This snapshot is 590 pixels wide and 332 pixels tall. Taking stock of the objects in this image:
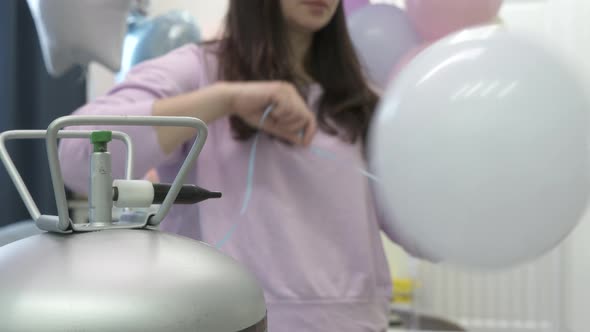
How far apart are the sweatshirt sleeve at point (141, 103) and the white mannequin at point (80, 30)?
161 mm

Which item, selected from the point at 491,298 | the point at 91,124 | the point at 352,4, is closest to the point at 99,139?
the point at 91,124

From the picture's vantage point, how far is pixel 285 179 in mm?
798

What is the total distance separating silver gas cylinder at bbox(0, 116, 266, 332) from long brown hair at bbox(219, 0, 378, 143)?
0.45 metres

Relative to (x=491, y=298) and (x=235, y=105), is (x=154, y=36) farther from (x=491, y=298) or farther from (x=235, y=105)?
(x=491, y=298)

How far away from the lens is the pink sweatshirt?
A: 2.51ft

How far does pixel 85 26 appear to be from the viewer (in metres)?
0.87

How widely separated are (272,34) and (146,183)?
51cm

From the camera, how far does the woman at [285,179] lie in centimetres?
76

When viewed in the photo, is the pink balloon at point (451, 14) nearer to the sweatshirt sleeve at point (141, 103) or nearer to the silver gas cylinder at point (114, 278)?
the sweatshirt sleeve at point (141, 103)

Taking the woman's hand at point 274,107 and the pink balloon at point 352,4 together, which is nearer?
the woman's hand at point 274,107

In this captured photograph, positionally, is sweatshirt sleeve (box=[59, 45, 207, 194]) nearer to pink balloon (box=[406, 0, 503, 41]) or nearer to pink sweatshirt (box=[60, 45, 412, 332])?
pink sweatshirt (box=[60, 45, 412, 332])

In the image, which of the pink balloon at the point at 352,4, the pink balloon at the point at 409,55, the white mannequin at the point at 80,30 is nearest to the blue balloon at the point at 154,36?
the white mannequin at the point at 80,30

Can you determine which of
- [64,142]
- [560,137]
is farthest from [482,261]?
[64,142]

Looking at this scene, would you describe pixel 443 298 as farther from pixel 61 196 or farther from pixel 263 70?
pixel 61 196
